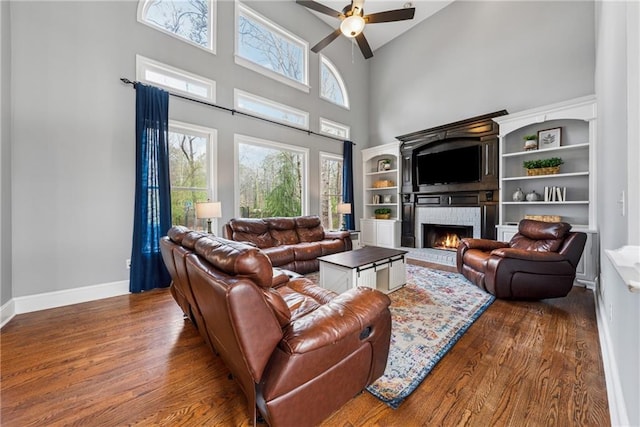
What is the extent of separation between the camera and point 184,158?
4.03m

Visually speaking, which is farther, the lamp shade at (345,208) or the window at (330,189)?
the window at (330,189)

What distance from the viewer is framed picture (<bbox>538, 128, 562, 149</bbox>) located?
409 centimetres

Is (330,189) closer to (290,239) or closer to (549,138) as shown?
(290,239)

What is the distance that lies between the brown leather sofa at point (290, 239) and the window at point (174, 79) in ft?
7.10

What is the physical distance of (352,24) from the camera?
297 centimetres

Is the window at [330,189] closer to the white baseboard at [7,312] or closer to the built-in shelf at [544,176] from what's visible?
the built-in shelf at [544,176]

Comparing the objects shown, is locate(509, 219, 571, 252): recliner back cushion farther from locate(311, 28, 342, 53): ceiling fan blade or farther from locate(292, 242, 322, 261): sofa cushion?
locate(311, 28, 342, 53): ceiling fan blade

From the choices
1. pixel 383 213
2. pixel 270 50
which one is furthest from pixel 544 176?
pixel 270 50

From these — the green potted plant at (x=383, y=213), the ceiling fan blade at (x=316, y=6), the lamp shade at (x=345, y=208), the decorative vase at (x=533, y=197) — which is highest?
the ceiling fan blade at (x=316, y=6)

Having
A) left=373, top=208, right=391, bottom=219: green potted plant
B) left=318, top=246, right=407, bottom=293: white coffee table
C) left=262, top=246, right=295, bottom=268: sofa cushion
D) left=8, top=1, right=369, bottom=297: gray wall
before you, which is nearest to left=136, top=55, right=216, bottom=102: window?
left=8, top=1, right=369, bottom=297: gray wall

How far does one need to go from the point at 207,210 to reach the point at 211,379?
2506 mm

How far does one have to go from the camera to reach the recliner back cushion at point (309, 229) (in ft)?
15.5

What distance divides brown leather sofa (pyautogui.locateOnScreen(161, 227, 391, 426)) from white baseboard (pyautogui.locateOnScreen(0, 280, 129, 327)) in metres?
2.66

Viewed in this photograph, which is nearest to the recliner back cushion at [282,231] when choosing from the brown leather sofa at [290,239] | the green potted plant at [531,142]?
the brown leather sofa at [290,239]
